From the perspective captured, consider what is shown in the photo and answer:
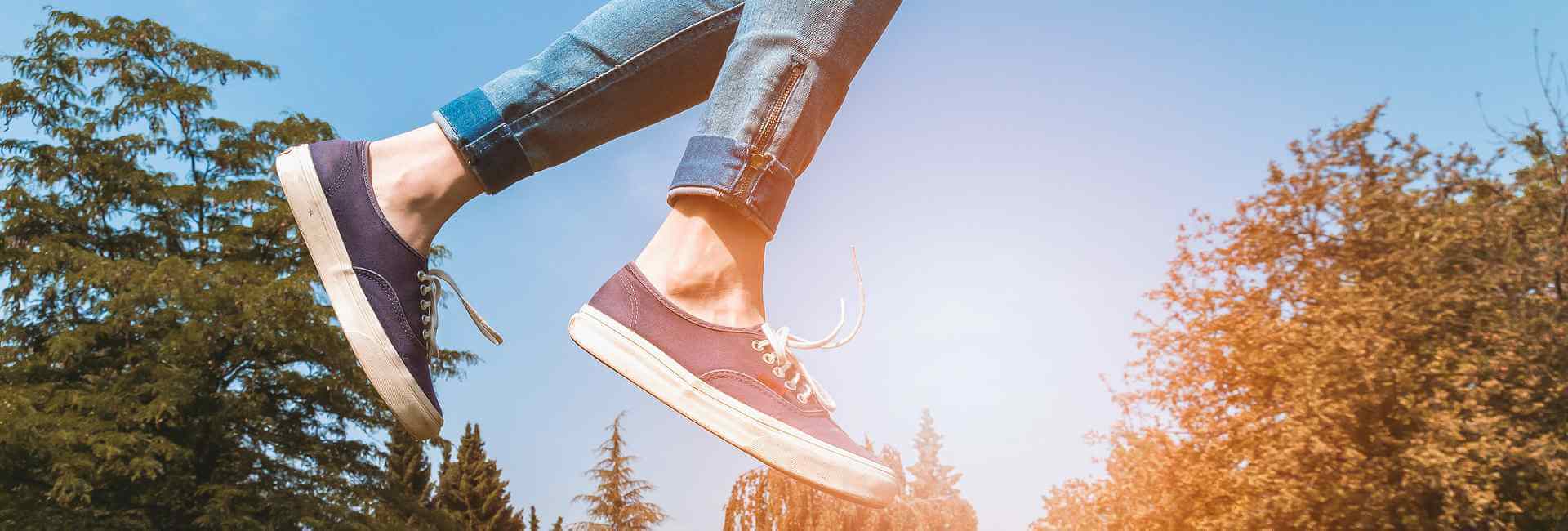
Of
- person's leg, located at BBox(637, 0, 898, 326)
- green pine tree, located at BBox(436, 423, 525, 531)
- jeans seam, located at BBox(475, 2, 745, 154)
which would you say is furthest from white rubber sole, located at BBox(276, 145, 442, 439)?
green pine tree, located at BBox(436, 423, 525, 531)

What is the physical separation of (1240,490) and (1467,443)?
193 cm

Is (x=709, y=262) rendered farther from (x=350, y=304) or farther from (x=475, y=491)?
(x=475, y=491)

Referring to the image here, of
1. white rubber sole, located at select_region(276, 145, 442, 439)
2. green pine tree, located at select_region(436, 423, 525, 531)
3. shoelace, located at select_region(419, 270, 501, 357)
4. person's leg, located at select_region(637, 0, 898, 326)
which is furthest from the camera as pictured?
green pine tree, located at select_region(436, 423, 525, 531)

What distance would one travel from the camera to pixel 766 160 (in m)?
0.98

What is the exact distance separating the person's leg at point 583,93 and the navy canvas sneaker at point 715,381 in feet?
0.67

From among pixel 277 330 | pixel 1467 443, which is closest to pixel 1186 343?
pixel 1467 443

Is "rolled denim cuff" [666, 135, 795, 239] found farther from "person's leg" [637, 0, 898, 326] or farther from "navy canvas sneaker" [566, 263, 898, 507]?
"navy canvas sneaker" [566, 263, 898, 507]

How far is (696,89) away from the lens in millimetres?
1085

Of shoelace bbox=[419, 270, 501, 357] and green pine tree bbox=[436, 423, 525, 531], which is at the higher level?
green pine tree bbox=[436, 423, 525, 531]

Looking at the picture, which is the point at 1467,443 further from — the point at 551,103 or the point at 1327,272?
the point at 551,103

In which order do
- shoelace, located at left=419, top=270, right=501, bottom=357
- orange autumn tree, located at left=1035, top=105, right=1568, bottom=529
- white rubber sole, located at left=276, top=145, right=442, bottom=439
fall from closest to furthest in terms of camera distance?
white rubber sole, located at left=276, top=145, right=442, bottom=439, shoelace, located at left=419, top=270, right=501, bottom=357, orange autumn tree, located at left=1035, top=105, right=1568, bottom=529

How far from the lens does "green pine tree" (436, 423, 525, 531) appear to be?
22266 millimetres

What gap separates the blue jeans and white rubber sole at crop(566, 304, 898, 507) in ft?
0.68

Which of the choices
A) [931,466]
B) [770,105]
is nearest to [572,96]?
[770,105]
